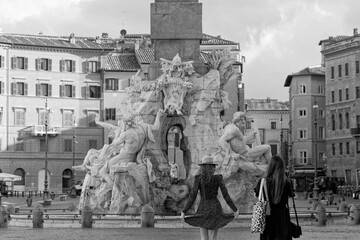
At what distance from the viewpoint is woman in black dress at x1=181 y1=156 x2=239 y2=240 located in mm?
18781

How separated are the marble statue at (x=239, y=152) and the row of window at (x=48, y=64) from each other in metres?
66.1

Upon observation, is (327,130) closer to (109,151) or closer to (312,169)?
(312,169)

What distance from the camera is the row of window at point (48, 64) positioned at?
3927 inches

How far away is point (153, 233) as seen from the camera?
28359mm

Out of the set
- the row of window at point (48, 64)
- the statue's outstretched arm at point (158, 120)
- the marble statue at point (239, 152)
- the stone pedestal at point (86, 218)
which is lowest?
the stone pedestal at point (86, 218)

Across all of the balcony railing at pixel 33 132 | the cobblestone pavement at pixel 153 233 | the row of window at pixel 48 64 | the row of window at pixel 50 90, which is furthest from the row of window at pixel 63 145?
the cobblestone pavement at pixel 153 233

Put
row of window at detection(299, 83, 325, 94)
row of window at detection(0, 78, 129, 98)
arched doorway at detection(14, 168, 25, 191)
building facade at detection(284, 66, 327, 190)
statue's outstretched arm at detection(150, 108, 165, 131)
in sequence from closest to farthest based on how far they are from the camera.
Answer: statue's outstretched arm at detection(150, 108, 165, 131)
arched doorway at detection(14, 168, 25, 191)
row of window at detection(0, 78, 129, 98)
building facade at detection(284, 66, 327, 190)
row of window at detection(299, 83, 325, 94)

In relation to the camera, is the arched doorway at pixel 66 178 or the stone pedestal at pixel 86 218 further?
the arched doorway at pixel 66 178

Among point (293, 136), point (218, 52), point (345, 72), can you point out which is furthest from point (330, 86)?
point (218, 52)

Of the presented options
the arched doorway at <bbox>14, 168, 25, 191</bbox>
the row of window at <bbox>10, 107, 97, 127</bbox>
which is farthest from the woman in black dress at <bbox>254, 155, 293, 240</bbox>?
the row of window at <bbox>10, 107, 97, 127</bbox>

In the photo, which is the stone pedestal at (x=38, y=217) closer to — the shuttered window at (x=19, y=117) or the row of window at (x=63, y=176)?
the row of window at (x=63, y=176)

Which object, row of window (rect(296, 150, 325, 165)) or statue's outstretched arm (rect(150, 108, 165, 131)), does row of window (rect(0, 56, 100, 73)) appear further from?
statue's outstretched arm (rect(150, 108, 165, 131))

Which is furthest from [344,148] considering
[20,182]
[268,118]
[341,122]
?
[268,118]

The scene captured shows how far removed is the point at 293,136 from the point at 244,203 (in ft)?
268
